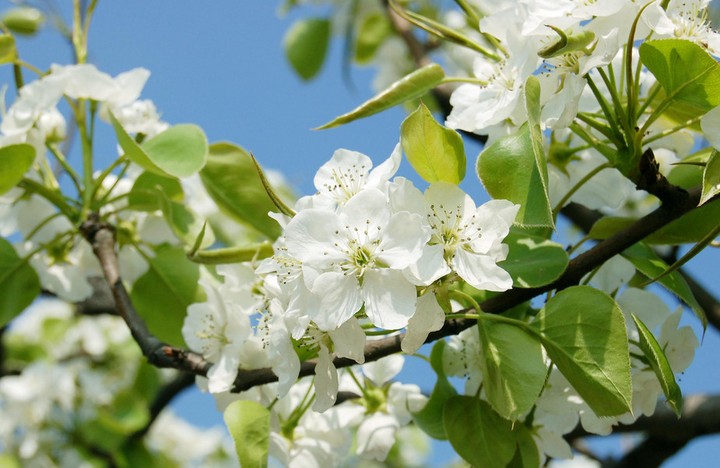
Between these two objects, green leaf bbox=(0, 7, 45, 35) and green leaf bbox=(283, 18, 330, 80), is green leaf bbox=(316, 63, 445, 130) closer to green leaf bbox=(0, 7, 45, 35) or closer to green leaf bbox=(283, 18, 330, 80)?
green leaf bbox=(0, 7, 45, 35)

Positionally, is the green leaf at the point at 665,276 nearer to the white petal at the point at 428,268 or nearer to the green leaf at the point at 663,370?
the green leaf at the point at 663,370

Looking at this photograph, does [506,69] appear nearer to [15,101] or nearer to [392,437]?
[392,437]

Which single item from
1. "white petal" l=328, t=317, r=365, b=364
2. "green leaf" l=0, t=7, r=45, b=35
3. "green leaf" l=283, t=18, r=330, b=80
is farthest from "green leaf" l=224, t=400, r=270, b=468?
"green leaf" l=283, t=18, r=330, b=80

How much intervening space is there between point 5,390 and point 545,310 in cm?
258

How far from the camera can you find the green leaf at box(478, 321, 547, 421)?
32.5 inches

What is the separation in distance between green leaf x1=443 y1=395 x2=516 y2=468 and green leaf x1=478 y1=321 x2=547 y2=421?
123 millimetres

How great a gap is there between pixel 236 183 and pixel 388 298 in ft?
1.87

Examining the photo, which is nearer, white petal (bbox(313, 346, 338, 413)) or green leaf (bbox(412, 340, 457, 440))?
white petal (bbox(313, 346, 338, 413))

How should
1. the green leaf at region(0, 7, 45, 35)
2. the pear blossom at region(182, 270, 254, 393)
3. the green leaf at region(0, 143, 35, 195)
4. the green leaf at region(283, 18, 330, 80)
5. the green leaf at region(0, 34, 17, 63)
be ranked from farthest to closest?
1. the green leaf at region(283, 18, 330, 80)
2. the green leaf at region(0, 7, 45, 35)
3. the green leaf at region(0, 34, 17, 63)
4. the green leaf at region(0, 143, 35, 195)
5. the pear blossom at region(182, 270, 254, 393)

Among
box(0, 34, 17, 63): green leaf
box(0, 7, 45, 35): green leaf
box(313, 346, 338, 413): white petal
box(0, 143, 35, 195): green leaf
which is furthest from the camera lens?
box(0, 7, 45, 35): green leaf

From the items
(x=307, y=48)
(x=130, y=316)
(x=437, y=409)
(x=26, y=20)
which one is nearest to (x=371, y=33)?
(x=307, y=48)

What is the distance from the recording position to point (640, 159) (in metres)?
0.90

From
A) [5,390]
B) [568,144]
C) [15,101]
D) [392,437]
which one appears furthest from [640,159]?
[5,390]

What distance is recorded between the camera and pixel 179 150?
4.00 ft
